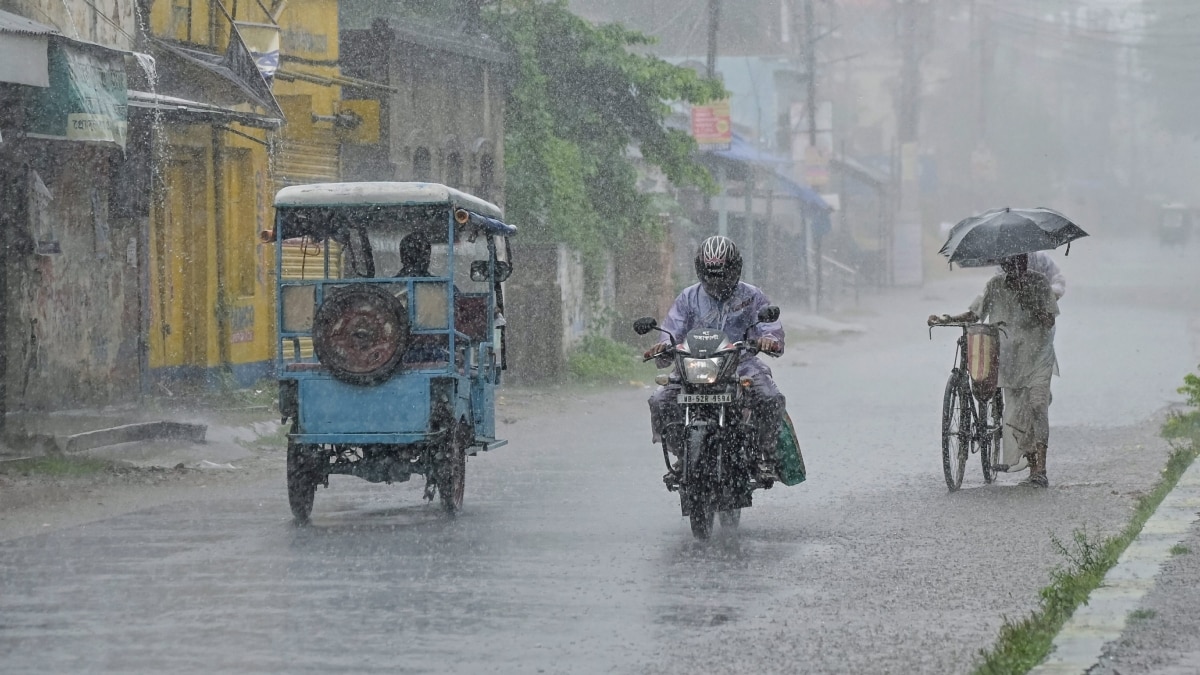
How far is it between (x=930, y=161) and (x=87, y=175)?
67834 mm

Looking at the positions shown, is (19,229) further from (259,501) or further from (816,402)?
(816,402)

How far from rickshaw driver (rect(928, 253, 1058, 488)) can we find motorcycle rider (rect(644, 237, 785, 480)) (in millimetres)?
2371

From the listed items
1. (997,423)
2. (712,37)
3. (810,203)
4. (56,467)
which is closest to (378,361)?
(56,467)

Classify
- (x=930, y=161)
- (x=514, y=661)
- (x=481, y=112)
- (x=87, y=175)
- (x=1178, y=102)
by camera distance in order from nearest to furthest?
(x=514, y=661)
(x=87, y=175)
(x=481, y=112)
(x=930, y=161)
(x=1178, y=102)

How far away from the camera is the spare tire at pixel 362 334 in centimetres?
1003

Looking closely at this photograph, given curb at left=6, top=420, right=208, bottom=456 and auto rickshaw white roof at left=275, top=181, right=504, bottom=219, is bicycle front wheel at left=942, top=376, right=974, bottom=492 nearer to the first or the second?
auto rickshaw white roof at left=275, top=181, right=504, bottom=219

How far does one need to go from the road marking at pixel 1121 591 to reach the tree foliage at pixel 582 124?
1677 cm

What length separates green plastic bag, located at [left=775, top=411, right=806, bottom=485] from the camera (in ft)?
31.7

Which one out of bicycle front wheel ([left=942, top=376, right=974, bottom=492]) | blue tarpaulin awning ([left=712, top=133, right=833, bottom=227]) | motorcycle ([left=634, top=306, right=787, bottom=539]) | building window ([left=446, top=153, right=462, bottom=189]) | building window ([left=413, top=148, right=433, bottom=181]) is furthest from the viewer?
blue tarpaulin awning ([left=712, top=133, right=833, bottom=227])

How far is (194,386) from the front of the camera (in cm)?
1845

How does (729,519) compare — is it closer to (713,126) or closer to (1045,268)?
(1045,268)

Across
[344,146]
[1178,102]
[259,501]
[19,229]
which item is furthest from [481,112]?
[1178,102]

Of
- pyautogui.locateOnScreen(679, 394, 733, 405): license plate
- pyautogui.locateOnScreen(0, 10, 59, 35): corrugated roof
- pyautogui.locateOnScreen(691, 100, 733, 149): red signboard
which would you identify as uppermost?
pyautogui.locateOnScreen(691, 100, 733, 149): red signboard

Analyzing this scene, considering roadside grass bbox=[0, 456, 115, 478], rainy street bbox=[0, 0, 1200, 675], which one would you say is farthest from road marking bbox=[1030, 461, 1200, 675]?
roadside grass bbox=[0, 456, 115, 478]
